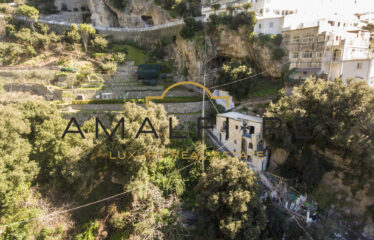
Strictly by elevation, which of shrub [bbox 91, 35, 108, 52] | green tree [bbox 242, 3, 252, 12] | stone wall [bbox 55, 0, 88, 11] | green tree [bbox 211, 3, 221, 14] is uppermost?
stone wall [bbox 55, 0, 88, 11]

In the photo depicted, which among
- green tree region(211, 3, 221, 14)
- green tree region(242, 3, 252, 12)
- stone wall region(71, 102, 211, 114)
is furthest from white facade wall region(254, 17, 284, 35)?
stone wall region(71, 102, 211, 114)

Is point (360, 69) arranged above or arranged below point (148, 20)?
below

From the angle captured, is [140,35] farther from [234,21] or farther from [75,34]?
[234,21]

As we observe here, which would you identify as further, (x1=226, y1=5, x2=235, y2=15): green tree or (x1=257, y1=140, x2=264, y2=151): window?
(x1=226, y1=5, x2=235, y2=15): green tree

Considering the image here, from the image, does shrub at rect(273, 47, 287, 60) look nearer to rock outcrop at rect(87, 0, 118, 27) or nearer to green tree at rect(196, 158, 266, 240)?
green tree at rect(196, 158, 266, 240)

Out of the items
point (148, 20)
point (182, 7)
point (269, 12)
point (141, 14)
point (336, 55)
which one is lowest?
point (336, 55)

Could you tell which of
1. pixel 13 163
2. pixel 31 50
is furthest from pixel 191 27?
pixel 31 50

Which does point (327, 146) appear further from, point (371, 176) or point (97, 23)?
point (97, 23)
